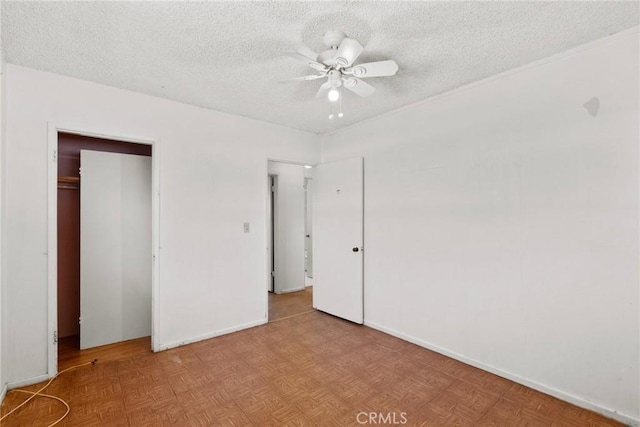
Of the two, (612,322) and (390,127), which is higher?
(390,127)

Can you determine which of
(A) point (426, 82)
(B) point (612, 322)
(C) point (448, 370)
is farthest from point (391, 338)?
(A) point (426, 82)

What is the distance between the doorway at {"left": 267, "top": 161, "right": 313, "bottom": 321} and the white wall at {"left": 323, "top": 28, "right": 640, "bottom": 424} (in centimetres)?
234

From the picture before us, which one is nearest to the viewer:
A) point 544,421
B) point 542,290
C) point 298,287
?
point 544,421

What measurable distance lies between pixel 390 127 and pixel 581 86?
173 cm

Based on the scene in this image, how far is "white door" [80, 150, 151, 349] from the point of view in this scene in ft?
10.4

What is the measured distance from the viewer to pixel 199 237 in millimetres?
3393

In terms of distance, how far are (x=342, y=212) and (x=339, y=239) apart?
0.38m

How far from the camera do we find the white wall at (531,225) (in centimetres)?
205

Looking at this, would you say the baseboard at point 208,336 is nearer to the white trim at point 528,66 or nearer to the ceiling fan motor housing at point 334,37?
the white trim at point 528,66

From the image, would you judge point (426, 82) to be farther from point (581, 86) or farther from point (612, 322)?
point (612, 322)

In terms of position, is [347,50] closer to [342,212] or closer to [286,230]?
[342,212]

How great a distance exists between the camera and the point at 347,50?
73.9 inches

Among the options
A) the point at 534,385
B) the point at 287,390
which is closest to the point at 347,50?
the point at 287,390

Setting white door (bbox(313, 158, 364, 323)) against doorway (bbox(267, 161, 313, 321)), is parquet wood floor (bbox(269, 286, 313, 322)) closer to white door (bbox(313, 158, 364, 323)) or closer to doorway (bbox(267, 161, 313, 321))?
doorway (bbox(267, 161, 313, 321))
